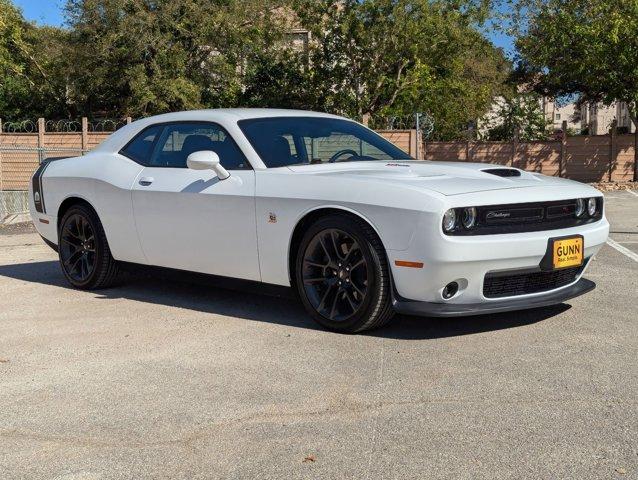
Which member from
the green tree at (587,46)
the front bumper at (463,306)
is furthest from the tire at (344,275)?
the green tree at (587,46)

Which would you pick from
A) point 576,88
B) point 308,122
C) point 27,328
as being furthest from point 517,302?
point 576,88

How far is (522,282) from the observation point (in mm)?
4910

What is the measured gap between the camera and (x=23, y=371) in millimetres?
4496

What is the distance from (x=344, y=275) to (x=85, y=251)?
2.81 meters

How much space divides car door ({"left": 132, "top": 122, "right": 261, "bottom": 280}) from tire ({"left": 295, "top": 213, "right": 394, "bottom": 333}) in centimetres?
47

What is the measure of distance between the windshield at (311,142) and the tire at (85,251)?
171cm

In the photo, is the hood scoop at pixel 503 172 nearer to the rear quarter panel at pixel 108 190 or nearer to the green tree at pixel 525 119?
the rear quarter panel at pixel 108 190

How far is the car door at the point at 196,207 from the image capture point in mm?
5496

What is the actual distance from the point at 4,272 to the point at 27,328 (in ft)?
8.97

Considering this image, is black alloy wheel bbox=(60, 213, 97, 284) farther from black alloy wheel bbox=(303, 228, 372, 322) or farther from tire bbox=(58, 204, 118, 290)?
black alloy wheel bbox=(303, 228, 372, 322)

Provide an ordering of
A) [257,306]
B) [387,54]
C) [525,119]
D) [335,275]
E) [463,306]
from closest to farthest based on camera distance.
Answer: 1. [463,306]
2. [335,275]
3. [257,306]
4. [387,54]
5. [525,119]

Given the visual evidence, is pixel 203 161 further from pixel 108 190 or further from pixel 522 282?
pixel 522 282

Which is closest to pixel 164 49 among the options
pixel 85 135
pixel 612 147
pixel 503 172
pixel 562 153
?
pixel 85 135

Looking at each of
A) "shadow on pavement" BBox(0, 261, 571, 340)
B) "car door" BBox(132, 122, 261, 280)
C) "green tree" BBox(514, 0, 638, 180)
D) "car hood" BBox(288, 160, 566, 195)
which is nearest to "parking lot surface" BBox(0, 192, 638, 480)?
"shadow on pavement" BBox(0, 261, 571, 340)
